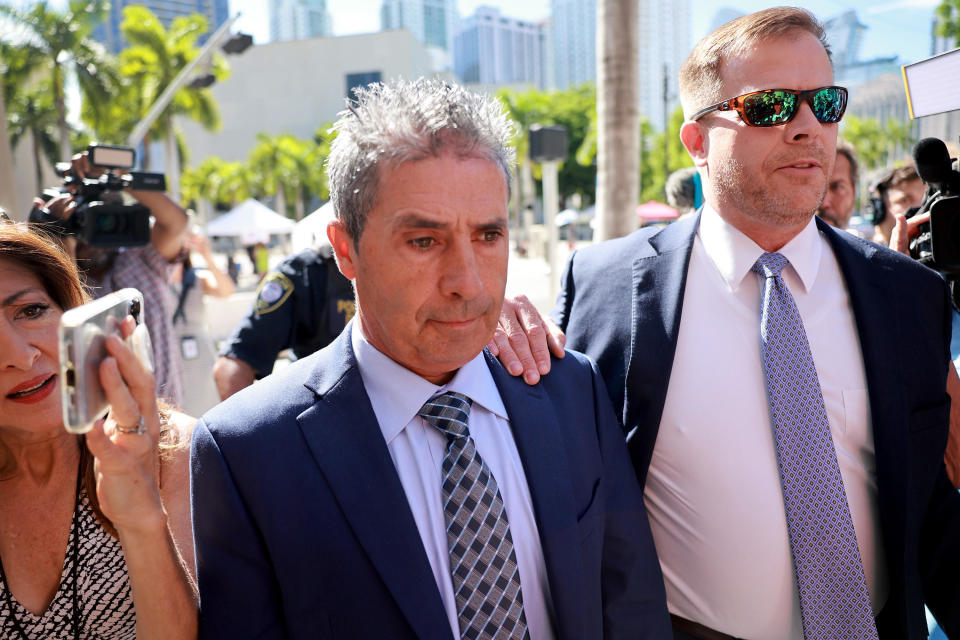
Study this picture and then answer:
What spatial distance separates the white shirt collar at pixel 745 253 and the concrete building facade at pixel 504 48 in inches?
6567

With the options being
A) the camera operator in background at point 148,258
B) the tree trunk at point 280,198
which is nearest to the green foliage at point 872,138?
the tree trunk at point 280,198

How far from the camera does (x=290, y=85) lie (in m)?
72.8

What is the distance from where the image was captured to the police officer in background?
385 centimetres

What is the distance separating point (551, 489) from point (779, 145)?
46.3 inches

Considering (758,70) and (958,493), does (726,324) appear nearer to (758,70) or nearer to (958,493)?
(758,70)

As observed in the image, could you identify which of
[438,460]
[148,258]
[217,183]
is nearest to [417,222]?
[438,460]

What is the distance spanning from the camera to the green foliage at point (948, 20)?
14641mm

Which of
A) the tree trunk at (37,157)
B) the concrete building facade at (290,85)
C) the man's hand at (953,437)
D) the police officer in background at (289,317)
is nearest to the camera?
the man's hand at (953,437)

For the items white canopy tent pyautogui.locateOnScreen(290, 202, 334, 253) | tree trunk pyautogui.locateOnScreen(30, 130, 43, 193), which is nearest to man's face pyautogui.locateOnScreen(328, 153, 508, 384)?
white canopy tent pyautogui.locateOnScreen(290, 202, 334, 253)

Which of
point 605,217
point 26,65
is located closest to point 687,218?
point 605,217

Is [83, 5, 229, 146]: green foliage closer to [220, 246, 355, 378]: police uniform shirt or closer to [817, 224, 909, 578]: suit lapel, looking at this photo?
[220, 246, 355, 378]: police uniform shirt

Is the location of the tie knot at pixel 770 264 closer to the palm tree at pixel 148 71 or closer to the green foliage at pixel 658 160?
the palm tree at pixel 148 71

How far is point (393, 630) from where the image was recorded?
4.94 ft

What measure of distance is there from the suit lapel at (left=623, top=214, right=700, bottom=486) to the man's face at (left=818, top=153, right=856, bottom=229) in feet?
9.37
